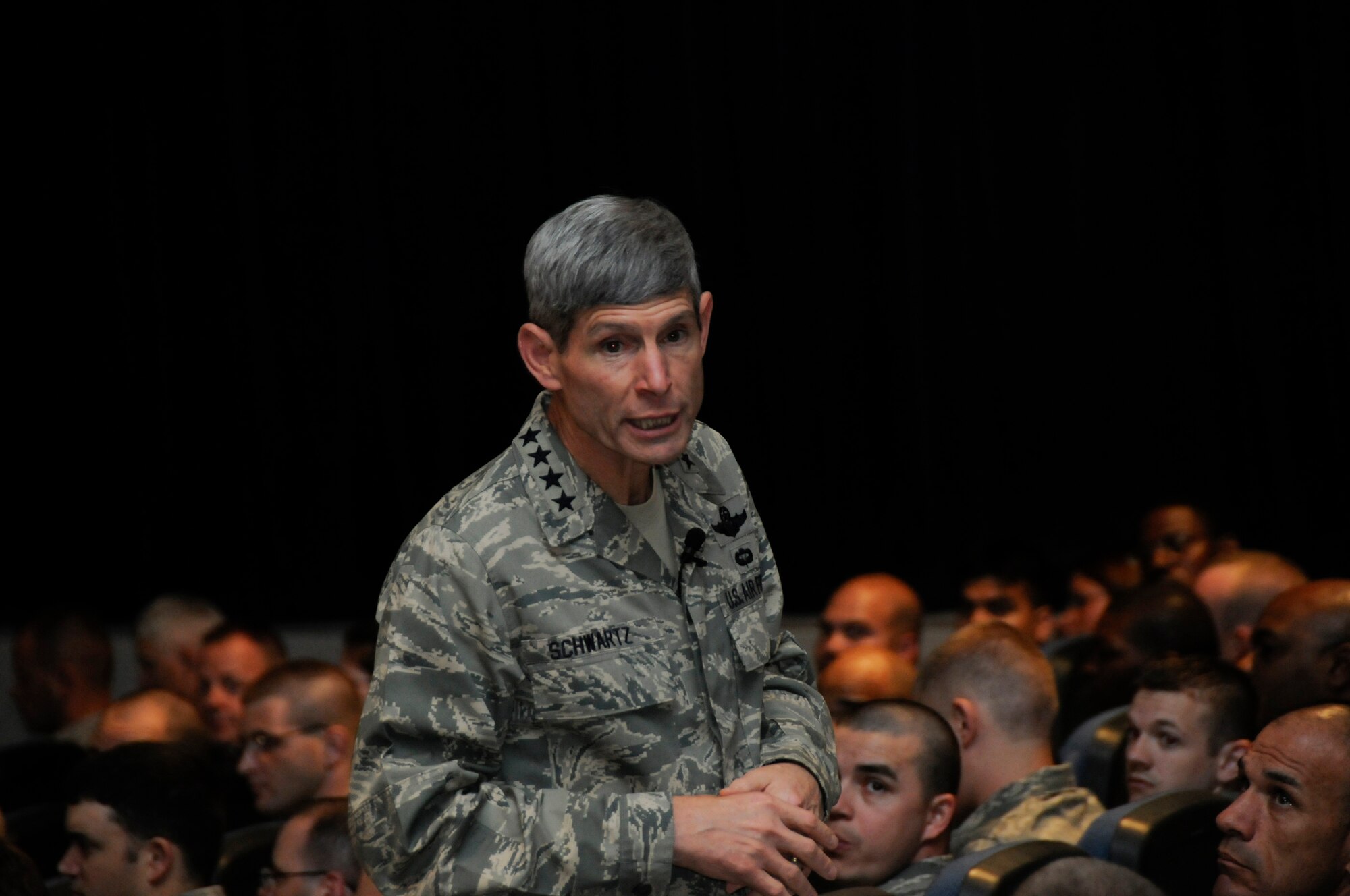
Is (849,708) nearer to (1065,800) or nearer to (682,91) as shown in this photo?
(1065,800)

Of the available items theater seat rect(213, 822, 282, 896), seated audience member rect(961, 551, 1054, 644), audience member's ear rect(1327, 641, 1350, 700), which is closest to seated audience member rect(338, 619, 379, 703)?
theater seat rect(213, 822, 282, 896)

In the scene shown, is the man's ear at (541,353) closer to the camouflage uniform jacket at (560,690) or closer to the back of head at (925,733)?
the camouflage uniform jacket at (560,690)

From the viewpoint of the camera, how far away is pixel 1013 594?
515cm

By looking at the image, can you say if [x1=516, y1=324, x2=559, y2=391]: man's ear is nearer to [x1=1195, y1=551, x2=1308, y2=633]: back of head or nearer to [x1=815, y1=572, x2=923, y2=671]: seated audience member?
[x1=815, y1=572, x2=923, y2=671]: seated audience member

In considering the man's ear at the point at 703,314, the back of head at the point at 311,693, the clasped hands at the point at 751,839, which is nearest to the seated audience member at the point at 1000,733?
the back of head at the point at 311,693

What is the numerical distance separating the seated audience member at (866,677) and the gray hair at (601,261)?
2290 millimetres

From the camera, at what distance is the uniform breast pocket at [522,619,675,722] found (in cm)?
157

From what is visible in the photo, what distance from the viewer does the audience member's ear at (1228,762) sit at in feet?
10.3

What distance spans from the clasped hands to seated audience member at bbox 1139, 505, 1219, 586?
13.6ft

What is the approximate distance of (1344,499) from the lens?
6129mm

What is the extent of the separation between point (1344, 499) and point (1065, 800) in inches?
141

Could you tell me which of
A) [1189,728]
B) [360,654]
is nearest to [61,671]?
[360,654]

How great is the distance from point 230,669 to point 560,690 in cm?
348

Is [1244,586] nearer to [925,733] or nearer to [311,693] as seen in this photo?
[925,733]
